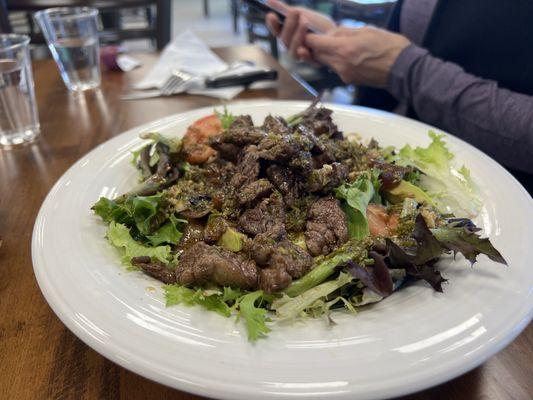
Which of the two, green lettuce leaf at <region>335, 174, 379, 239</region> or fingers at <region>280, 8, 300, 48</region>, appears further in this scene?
fingers at <region>280, 8, 300, 48</region>

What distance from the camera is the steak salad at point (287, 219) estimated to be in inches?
40.2

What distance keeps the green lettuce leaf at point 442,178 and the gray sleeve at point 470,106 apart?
1.33ft

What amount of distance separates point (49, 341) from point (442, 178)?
1.32 m

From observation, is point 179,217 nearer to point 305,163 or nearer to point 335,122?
point 305,163

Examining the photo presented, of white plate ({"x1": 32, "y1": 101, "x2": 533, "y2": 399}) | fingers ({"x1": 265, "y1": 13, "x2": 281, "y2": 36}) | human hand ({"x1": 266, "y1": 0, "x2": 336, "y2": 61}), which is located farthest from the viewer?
fingers ({"x1": 265, "y1": 13, "x2": 281, "y2": 36})

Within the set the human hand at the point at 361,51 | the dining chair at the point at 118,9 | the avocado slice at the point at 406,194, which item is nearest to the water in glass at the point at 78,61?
the dining chair at the point at 118,9

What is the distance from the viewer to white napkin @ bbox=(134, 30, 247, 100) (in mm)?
2531

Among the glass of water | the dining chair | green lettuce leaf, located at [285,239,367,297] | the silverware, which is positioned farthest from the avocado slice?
the dining chair

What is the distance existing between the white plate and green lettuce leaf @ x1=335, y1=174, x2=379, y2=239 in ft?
0.91

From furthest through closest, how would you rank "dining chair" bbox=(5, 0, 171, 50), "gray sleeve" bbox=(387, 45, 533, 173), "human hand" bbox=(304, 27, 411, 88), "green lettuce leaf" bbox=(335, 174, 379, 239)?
"dining chair" bbox=(5, 0, 171, 50)
"human hand" bbox=(304, 27, 411, 88)
"gray sleeve" bbox=(387, 45, 533, 173)
"green lettuce leaf" bbox=(335, 174, 379, 239)

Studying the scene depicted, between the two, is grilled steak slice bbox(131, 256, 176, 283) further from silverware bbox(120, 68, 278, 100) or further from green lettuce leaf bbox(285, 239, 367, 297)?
silverware bbox(120, 68, 278, 100)

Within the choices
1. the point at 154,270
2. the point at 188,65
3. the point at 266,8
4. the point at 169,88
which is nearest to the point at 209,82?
the point at 169,88

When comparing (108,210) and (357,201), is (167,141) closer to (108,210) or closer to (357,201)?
(108,210)

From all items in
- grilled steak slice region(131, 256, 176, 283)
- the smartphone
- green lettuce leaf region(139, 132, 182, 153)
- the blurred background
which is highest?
the smartphone
